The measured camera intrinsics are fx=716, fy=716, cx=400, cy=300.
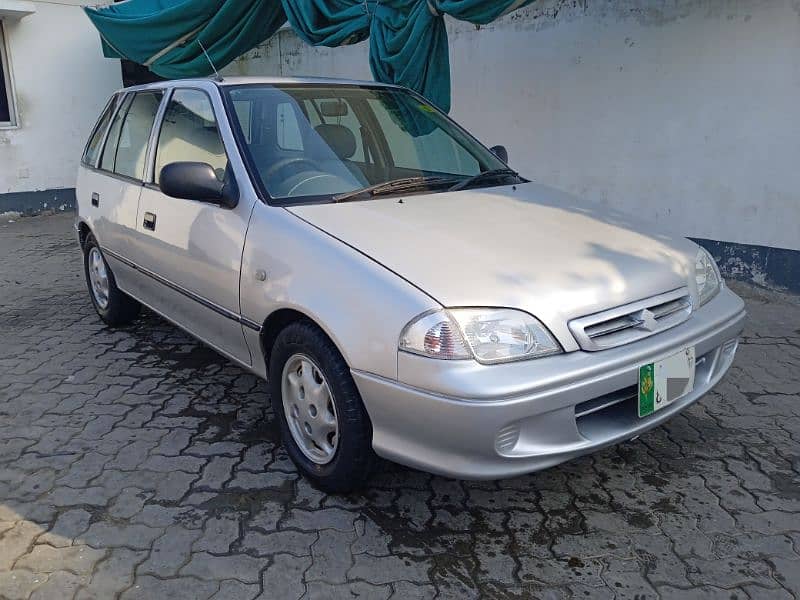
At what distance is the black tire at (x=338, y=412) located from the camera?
262cm

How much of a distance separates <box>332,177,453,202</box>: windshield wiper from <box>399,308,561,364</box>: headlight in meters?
1.01

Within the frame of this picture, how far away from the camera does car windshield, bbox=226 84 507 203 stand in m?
3.27

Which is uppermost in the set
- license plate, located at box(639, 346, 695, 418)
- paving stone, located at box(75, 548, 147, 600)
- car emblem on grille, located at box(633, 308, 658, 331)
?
car emblem on grille, located at box(633, 308, 658, 331)

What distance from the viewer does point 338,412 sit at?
2662 millimetres

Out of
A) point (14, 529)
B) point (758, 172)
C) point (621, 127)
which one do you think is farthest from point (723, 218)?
point (14, 529)

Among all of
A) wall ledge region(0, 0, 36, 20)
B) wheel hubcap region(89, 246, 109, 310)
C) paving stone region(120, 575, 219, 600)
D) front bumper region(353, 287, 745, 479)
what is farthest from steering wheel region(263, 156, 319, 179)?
wall ledge region(0, 0, 36, 20)

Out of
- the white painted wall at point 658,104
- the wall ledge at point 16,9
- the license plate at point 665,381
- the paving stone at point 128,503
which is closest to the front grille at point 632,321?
the license plate at point 665,381

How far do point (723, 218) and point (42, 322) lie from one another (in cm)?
528

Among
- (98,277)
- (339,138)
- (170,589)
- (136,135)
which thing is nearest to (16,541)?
(170,589)

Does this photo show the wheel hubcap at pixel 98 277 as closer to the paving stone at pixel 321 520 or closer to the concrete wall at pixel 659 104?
the paving stone at pixel 321 520

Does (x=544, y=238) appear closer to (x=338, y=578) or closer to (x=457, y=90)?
(x=338, y=578)

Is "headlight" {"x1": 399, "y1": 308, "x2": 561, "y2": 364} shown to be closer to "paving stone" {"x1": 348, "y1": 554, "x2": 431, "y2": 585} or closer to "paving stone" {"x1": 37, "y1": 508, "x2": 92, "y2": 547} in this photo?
"paving stone" {"x1": 348, "y1": 554, "x2": 431, "y2": 585}

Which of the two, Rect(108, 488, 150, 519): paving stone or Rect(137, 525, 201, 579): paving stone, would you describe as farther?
Rect(108, 488, 150, 519): paving stone

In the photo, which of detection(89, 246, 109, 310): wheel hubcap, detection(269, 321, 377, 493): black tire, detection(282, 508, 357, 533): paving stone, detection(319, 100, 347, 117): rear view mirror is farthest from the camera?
detection(89, 246, 109, 310): wheel hubcap
